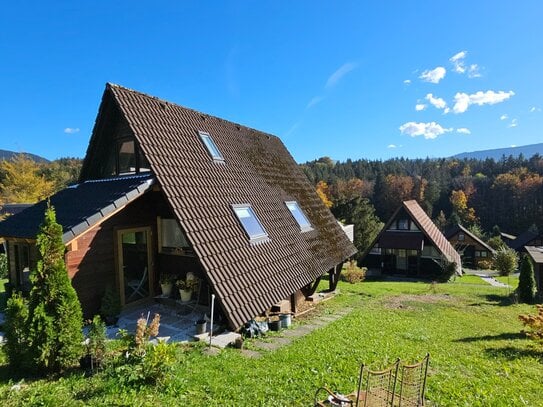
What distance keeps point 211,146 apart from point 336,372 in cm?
850

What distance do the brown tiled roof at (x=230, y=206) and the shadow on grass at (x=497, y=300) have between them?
8.65 metres

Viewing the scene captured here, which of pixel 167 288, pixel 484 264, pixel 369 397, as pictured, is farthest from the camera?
pixel 484 264

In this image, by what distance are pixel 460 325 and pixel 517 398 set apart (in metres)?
6.73

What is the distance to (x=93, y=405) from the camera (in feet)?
15.3

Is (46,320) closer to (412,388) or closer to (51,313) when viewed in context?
(51,313)

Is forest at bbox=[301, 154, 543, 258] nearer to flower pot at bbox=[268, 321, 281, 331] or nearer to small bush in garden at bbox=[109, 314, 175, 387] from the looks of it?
flower pot at bbox=[268, 321, 281, 331]

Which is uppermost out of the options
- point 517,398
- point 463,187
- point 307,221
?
point 463,187

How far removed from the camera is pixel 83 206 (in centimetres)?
→ 873

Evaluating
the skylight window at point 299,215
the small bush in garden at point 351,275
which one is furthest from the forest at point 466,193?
the skylight window at point 299,215

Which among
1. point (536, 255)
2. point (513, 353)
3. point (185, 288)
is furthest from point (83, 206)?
point (536, 255)

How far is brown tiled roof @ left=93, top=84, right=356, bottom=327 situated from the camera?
798cm

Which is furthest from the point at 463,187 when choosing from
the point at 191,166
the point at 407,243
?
the point at 191,166

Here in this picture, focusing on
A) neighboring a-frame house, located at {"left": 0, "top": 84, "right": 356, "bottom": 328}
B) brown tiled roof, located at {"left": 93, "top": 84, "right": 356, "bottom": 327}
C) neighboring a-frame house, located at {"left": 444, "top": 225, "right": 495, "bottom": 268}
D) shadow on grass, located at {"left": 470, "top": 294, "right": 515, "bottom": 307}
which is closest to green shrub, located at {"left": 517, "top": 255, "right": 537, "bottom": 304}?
shadow on grass, located at {"left": 470, "top": 294, "right": 515, "bottom": 307}

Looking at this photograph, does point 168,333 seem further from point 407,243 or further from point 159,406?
point 407,243
